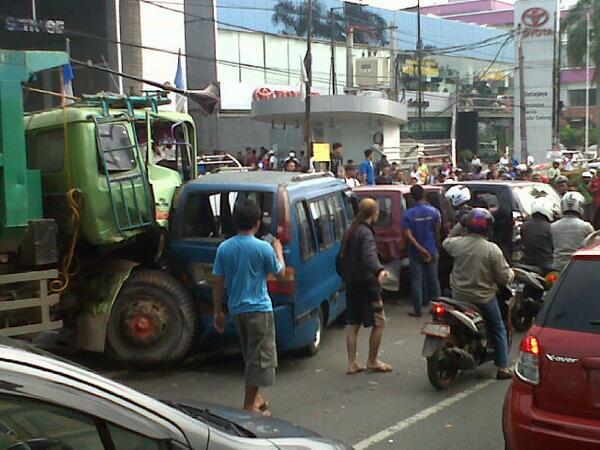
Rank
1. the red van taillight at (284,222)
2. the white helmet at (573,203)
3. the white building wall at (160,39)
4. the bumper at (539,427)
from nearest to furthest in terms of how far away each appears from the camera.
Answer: the bumper at (539,427) < the red van taillight at (284,222) < the white helmet at (573,203) < the white building wall at (160,39)

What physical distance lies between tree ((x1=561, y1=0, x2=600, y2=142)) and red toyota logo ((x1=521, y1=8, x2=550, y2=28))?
1.44 metres

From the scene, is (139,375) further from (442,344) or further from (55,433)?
(55,433)

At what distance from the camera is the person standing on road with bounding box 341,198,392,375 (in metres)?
7.33

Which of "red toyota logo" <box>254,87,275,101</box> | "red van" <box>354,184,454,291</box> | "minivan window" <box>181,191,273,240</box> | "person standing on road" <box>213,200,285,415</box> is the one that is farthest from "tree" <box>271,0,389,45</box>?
"person standing on road" <box>213,200,285,415</box>

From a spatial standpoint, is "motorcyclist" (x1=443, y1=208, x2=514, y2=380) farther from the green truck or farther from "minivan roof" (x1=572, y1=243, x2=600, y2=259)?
the green truck

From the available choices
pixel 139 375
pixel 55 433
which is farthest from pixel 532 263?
pixel 55 433

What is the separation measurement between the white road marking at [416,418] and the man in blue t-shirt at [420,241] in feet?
10.5

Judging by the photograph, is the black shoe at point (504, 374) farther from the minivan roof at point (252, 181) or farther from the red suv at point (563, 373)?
the red suv at point (563, 373)

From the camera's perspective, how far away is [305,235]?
25.4 ft

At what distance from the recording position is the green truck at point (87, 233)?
22.4ft

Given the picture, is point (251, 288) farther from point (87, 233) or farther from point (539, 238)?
point (539, 238)

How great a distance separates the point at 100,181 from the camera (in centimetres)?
734

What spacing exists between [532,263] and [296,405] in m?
4.37

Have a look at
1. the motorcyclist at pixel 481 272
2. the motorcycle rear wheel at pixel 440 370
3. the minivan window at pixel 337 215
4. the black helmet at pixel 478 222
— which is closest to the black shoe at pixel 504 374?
the motorcyclist at pixel 481 272
